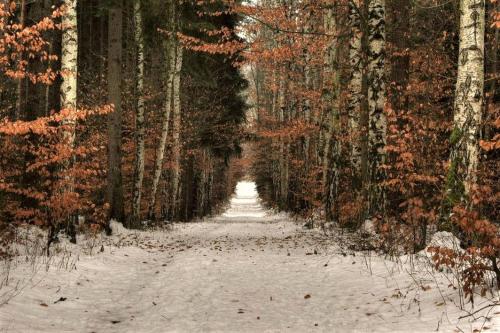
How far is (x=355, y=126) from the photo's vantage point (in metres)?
15.0

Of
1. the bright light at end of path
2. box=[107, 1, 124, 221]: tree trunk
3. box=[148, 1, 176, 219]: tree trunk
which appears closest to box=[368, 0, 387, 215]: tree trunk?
box=[107, 1, 124, 221]: tree trunk

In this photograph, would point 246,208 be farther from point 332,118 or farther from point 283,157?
point 332,118

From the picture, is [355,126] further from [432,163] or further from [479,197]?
[479,197]

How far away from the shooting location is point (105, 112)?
977cm

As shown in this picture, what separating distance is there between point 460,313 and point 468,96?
399 cm

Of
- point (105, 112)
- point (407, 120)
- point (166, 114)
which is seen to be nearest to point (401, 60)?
point (407, 120)

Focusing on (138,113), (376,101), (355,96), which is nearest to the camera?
(376,101)

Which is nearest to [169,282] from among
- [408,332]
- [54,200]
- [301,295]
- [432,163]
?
[301,295]

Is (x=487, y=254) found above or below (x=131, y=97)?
below

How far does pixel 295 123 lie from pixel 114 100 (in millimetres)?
8777

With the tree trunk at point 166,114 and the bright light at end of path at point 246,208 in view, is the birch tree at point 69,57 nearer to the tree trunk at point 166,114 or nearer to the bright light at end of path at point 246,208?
the tree trunk at point 166,114

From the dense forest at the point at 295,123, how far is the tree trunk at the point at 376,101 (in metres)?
0.03

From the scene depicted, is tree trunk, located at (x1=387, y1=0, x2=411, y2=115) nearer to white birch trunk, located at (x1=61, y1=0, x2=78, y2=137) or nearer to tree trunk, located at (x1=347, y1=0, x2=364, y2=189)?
tree trunk, located at (x1=347, y1=0, x2=364, y2=189)

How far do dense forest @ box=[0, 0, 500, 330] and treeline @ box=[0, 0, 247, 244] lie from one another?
72 mm
